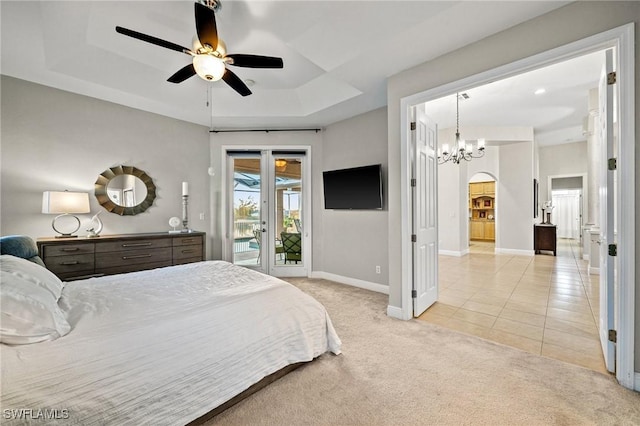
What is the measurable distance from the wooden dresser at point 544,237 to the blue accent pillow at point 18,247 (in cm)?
958

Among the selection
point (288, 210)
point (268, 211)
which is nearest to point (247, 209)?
point (268, 211)

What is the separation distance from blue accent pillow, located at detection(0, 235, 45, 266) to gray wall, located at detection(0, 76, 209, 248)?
103 cm

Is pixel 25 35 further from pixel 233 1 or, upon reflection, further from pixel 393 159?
pixel 393 159

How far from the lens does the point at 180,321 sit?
1.50 metres

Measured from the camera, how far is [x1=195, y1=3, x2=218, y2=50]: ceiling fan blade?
6.12ft

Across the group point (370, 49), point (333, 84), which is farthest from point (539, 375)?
point (333, 84)

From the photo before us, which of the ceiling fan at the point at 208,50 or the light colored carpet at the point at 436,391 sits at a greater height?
the ceiling fan at the point at 208,50

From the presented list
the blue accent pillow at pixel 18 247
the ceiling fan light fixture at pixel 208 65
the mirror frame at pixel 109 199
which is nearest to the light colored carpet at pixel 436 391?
the blue accent pillow at pixel 18 247

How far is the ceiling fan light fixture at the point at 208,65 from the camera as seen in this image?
2082 mm

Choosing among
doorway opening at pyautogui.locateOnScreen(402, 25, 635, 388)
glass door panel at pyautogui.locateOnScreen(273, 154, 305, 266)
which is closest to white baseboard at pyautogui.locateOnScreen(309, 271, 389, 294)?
glass door panel at pyautogui.locateOnScreen(273, 154, 305, 266)

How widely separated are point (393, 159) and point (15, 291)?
310 cm

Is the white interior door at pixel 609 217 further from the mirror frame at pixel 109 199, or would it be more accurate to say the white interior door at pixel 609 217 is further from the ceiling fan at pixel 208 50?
the mirror frame at pixel 109 199

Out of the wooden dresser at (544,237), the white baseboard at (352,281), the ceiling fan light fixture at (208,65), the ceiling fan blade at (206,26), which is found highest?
the ceiling fan blade at (206,26)

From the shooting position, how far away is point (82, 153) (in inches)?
138
